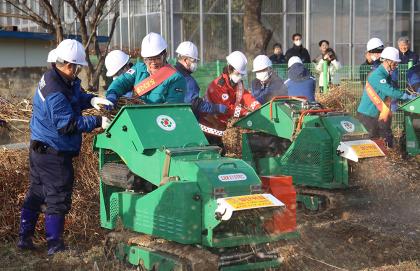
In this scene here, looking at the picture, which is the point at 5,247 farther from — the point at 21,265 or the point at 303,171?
the point at 303,171

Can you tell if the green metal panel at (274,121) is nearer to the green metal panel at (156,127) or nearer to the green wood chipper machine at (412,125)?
the green metal panel at (156,127)

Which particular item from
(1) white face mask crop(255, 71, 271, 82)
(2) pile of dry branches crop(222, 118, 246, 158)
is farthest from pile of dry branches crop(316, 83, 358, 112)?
(1) white face mask crop(255, 71, 271, 82)

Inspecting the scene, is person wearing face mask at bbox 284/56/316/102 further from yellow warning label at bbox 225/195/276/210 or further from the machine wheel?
yellow warning label at bbox 225/195/276/210

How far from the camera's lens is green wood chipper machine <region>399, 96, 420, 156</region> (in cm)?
1162

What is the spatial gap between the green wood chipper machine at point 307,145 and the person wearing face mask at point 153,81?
1969 mm

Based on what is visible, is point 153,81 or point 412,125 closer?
point 153,81

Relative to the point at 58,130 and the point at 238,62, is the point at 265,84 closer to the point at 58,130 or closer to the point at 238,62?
the point at 238,62

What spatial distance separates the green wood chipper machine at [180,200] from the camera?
5918 mm

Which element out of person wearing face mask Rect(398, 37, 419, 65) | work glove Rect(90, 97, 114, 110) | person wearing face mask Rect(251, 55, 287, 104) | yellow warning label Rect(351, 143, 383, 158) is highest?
person wearing face mask Rect(398, 37, 419, 65)

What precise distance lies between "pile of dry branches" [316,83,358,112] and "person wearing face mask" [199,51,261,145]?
582 cm

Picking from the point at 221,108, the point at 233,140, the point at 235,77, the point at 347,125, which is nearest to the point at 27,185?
the point at 221,108

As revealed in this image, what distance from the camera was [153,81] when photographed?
7660 mm

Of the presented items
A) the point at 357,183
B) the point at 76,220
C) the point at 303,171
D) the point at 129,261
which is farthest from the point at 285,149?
the point at 129,261

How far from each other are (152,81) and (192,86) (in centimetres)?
68
